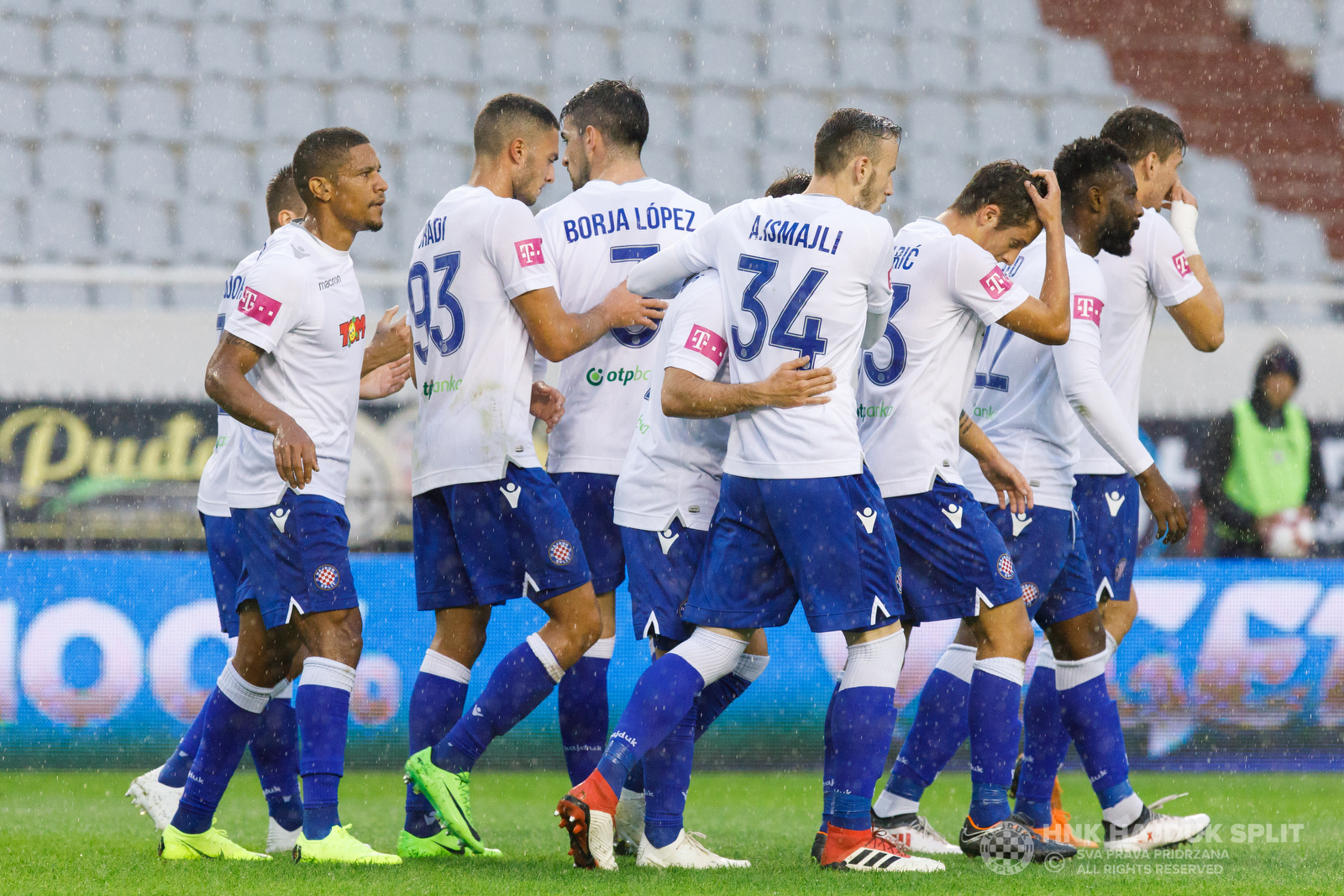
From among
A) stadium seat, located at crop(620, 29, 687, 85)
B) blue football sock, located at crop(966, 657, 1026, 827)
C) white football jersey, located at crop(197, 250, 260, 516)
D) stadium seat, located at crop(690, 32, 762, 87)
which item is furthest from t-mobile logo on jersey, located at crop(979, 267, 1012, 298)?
stadium seat, located at crop(690, 32, 762, 87)

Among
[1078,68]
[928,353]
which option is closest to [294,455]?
[928,353]

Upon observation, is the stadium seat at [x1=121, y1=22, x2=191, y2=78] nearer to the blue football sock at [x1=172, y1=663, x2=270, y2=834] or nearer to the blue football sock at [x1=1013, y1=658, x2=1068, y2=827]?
the blue football sock at [x1=172, y1=663, x2=270, y2=834]

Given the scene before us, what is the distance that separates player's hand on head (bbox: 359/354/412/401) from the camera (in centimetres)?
513

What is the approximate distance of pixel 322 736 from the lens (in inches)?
165

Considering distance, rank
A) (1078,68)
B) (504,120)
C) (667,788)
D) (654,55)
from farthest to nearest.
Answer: (1078,68), (654,55), (504,120), (667,788)

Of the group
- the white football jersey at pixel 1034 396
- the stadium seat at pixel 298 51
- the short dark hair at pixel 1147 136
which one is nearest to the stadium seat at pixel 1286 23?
the stadium seat at pixel 298 51

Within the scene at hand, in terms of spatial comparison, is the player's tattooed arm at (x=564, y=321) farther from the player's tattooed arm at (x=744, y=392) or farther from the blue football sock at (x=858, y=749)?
the blue football sock at (x=858, y=749)

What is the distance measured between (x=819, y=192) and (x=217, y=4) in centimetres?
960

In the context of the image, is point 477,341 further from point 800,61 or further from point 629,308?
point 800,61

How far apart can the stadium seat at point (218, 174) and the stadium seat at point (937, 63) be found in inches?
224

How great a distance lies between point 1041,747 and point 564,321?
2111mm

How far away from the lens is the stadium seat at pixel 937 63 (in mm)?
12836

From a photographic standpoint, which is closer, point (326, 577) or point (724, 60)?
point (326, 577)

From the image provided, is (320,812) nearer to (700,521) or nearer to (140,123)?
(700,521)
